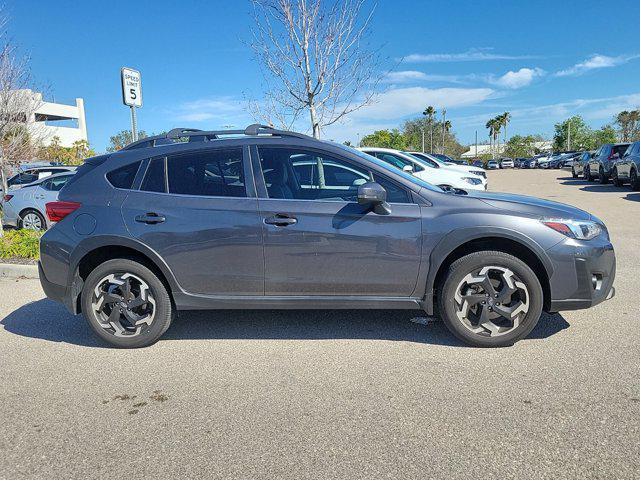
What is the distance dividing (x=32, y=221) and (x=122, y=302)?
8.48 m

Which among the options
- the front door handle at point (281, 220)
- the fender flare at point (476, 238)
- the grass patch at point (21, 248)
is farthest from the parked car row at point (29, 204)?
the fender flare at point (476, 238)

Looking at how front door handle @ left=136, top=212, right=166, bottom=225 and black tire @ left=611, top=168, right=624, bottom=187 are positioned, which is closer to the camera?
front door handle @ left=136, top=212, right=166, bottom=225

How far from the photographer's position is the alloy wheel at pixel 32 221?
11016 millimetres

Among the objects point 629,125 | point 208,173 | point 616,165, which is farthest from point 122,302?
point 629,125

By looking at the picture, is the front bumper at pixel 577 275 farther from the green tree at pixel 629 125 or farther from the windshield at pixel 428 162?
the green tree at pixel 629 125

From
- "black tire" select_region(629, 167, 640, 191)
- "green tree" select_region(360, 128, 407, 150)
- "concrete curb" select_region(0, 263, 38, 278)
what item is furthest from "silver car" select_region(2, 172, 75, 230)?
"green tree" select_region(360, 128, 407, 150)

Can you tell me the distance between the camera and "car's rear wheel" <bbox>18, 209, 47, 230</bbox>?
36.1 feet

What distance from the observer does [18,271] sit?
6969 mm

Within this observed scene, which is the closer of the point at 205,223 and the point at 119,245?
the point at 205,223

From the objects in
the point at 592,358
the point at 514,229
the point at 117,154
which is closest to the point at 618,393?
the point at 592,358

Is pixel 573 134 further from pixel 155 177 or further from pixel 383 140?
pixel 155 177

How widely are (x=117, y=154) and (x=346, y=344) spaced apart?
261 cm

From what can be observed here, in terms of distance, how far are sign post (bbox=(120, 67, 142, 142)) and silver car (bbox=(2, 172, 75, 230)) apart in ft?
11.6

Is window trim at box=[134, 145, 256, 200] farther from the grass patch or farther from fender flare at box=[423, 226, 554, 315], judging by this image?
the grass patch
